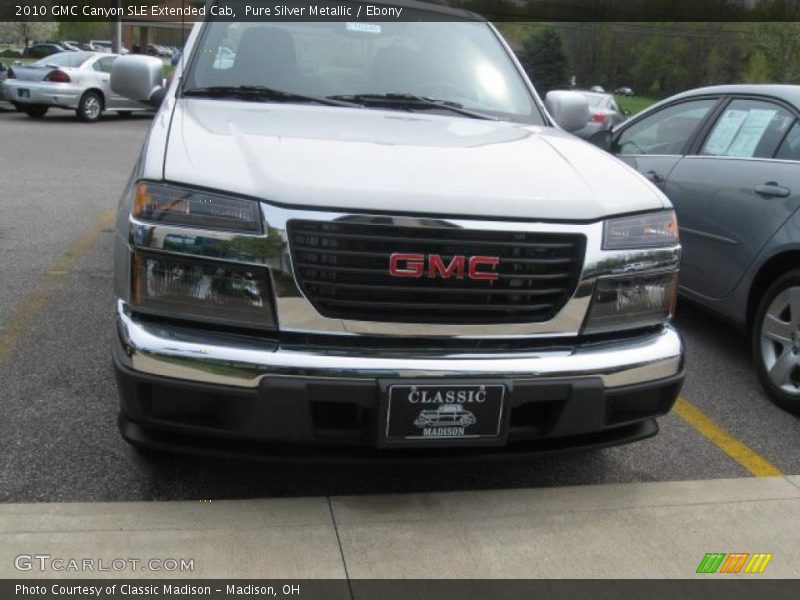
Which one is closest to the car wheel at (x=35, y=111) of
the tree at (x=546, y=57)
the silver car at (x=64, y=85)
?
the silver car at (x=64, y=85)

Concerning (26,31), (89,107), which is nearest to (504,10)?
(89,107)

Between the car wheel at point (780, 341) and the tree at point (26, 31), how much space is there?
59.3 meters

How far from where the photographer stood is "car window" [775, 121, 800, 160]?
4.19m

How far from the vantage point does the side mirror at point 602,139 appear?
5.49m

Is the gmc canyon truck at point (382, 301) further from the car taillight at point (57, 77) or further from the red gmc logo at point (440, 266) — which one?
the car taillight at point (57, 77)

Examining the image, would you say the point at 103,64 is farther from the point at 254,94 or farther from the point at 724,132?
the point at 724,132

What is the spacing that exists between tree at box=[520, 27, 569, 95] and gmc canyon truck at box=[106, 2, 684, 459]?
41.3m

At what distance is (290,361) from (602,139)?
3733 millimetres

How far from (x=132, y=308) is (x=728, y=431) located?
8.93ft

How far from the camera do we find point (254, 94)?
3689 millimetres

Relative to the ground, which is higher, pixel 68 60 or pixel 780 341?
pixel 780 341

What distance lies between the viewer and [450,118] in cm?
366

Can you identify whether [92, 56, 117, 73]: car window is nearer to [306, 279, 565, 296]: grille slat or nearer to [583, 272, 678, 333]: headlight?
[306, 279, 565, 296]: grille slat

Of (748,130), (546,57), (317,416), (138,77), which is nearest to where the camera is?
(317,416)
